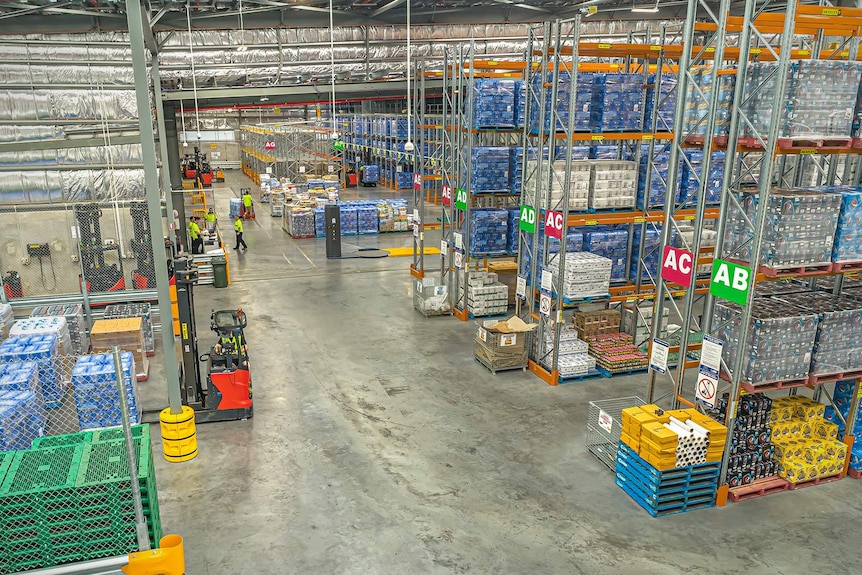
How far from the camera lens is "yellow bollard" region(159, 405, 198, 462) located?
8812mm

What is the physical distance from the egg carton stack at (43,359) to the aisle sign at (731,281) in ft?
32.2

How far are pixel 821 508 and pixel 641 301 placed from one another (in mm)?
6077

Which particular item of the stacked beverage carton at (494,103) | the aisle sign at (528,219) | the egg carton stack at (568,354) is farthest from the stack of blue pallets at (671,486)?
the stacked beverage carton at (494,103)

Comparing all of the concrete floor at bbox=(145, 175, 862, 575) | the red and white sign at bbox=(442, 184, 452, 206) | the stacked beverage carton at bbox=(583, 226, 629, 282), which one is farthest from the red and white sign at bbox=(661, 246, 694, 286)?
the red and white sign at bbox=(442, 184, 452, 206)

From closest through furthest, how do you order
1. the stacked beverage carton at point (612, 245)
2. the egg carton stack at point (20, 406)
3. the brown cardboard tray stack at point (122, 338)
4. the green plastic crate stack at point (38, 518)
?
the green plastic crate stack at point (38, 518), the egg carton stack at point (20, 406), the brown cardboard tray stack at point (122, 338), the stacked beverage carton at point (612, 245)

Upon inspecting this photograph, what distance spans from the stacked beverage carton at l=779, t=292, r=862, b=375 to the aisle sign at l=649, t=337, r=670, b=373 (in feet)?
5.56

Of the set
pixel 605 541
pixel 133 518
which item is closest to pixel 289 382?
pixel 133 518

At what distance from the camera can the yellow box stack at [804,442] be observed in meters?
8.28

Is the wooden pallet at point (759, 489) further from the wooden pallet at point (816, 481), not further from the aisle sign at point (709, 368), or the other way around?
the aisle sign at point (709, 368)

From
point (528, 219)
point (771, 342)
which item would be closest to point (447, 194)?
point (528, 219)

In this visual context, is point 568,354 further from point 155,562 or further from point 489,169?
point 155,562

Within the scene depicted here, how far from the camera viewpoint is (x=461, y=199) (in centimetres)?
1455

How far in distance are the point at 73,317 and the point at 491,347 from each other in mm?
8159

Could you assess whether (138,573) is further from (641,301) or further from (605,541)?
(641,301)
